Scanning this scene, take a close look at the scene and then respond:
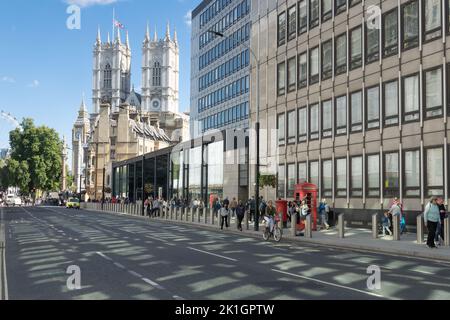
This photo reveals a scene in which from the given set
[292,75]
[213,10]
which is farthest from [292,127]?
[213,10]

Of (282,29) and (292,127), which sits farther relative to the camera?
(282,29)

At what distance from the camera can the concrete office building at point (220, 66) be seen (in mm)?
64750

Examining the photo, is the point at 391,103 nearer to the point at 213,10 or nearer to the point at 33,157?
the point at 213,10

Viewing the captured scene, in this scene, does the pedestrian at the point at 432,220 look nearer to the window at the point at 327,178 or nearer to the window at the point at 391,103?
the window at the point at 391,103

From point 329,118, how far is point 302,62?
17.6ft

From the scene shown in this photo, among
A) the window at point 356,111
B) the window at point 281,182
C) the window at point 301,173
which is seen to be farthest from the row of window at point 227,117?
the window at point 356,111

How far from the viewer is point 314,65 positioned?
36531mm

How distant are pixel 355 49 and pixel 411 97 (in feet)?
19.4

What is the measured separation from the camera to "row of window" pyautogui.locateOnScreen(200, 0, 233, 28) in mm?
70875

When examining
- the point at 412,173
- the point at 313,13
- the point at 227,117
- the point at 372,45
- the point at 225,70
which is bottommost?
the point at 412,173

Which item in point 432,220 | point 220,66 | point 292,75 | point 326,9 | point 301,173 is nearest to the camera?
point 432,220

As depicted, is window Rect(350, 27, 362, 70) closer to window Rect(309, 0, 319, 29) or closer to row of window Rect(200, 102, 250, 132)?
window Rect(309, 0, 319, 29)

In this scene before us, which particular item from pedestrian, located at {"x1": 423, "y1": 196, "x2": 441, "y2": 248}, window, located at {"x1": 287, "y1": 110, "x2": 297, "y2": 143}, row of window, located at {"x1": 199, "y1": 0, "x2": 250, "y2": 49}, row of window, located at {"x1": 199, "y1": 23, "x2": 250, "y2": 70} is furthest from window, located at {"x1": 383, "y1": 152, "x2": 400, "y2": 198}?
row of window, located at {"x1": 199, "y1": 0, "x2": 250, "y2": 49}

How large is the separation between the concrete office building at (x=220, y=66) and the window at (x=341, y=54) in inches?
1153
